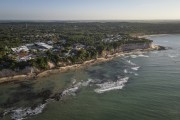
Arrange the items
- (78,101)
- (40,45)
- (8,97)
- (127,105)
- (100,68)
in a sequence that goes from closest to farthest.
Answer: (127,105)
(78,101)
(8,97)
(100,68)
(40,45)

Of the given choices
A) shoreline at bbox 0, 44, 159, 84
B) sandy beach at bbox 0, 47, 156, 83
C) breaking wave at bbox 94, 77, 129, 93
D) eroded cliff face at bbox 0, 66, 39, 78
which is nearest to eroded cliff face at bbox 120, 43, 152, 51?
shoreline at bbox 0, 44, 159, 84

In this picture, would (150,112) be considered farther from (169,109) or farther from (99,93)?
(99,93)

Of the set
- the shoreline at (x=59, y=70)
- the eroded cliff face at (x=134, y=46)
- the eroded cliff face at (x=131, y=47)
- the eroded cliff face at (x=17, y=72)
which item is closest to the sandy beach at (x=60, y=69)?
the shoreline at (x=59, y=70)

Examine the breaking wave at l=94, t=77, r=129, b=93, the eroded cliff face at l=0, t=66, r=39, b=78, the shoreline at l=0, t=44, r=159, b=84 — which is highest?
the eroded cliff face at l=0, t=66, r=39, b=78

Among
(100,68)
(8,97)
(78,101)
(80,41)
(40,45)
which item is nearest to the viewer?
(78,101)

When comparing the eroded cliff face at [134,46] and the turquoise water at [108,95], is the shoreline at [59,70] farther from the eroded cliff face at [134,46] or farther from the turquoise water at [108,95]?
the eroded cliff face at [134,46]

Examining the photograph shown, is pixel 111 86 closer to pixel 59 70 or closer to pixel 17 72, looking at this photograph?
pixel 59 70

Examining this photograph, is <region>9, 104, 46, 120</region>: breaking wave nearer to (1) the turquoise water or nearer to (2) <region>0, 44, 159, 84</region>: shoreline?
(1) the turquoise water

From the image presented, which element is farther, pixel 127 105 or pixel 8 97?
pixel 8 97

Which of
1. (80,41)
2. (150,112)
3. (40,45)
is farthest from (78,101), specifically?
(80,41)
